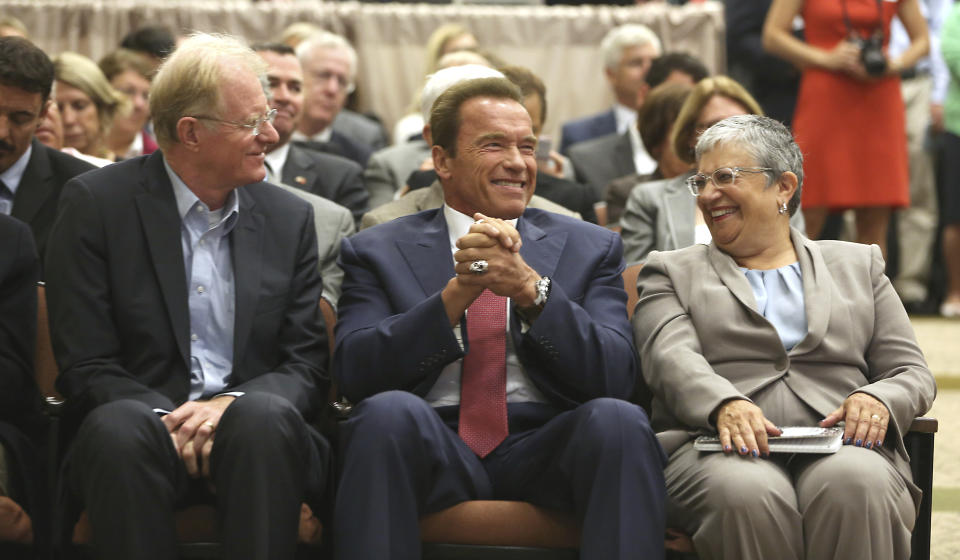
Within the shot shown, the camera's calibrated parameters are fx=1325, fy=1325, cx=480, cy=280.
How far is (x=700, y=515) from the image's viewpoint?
2703 mm

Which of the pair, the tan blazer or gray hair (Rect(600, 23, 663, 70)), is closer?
the tan blazer

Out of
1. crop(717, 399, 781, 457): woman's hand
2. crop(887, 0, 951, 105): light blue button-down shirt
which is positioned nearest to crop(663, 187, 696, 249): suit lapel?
crop(717, 399, 781, 457): woman's hand

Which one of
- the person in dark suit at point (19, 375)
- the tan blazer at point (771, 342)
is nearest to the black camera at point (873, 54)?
the tan blazer at point (771, 342)

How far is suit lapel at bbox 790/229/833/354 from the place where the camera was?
2.90 m

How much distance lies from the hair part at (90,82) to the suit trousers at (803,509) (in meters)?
2.69

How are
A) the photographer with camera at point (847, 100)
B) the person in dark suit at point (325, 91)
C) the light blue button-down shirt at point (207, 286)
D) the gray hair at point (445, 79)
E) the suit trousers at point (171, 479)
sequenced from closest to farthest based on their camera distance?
the suit trousers at point (171, 479) < the light blue button-down shirt at point (207, 286) < the gray hair at point (445, 79) < the photographer with camera at point (847, 100) < the person in dark suit at point (325, 91)

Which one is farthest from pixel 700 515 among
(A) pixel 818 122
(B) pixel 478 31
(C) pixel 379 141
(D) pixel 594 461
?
(B) pixel 478 31

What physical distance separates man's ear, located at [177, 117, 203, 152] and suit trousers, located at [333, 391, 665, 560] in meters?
0.74

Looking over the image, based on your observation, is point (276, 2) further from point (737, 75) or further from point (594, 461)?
point (594, 461)

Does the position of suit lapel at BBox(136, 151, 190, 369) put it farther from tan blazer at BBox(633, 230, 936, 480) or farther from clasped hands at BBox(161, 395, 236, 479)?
tan blazer at BBox(633, 230, 936, 480)

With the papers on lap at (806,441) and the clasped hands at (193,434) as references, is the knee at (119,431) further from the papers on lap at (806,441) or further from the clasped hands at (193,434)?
the papers on lap at (806,441)

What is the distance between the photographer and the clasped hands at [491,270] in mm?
2713

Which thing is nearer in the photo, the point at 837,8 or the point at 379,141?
the point at 837,8

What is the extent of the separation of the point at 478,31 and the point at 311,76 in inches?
47.0
